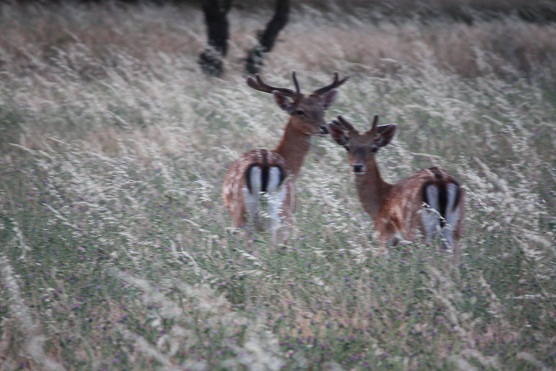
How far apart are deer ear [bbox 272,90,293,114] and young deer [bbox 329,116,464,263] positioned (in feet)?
1.87

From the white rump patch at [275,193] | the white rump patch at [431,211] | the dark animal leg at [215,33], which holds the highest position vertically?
the white rump patch at [431,211]

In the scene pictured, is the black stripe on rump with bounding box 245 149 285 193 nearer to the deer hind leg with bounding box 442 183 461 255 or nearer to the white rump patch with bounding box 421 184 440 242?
the white rump patch with bounding box 421 184 440 242

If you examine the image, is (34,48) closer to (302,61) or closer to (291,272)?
(302,61)

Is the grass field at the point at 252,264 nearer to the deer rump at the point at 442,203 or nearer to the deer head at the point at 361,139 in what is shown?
the deer rump at the point at 442,203

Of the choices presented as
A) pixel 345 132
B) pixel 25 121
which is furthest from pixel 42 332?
pixel 25 121

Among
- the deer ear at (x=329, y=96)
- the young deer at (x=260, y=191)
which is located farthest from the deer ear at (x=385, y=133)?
the deer ear at (x=329, y=96)

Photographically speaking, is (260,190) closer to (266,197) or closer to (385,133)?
(266,197)

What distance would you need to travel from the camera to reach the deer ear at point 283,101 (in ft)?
20.2

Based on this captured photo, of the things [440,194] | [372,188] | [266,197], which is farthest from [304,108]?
[440,194]

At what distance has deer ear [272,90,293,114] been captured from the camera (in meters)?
6.16

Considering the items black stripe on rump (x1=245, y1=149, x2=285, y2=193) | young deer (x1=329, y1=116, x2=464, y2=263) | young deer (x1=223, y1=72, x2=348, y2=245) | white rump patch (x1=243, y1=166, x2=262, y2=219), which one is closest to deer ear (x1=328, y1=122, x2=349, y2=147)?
young deer (x1=329, y1=116, x2=464, y2=263)

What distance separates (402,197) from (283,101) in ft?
4.90

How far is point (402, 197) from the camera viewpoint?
5102 mm

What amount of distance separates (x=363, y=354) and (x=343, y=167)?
8.76 ft
